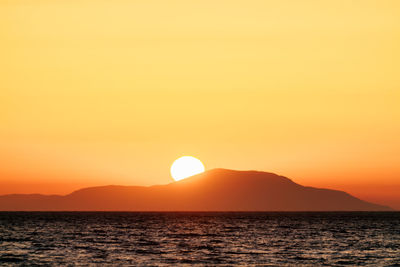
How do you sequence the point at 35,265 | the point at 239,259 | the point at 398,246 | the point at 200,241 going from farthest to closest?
the point at 200,241
the point at 398,246
the point at 239,259
the point at 35,265

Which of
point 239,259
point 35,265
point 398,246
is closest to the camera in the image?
point 35,265

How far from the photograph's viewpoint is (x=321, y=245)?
8494 cm

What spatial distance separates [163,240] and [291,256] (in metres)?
29.5

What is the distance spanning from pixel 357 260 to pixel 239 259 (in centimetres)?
1264

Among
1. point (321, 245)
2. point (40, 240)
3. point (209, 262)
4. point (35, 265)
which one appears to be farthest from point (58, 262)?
point (321, 245)

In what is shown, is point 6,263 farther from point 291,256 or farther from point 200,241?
point 200,241

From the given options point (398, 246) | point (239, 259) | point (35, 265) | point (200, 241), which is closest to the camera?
point (35, 265)

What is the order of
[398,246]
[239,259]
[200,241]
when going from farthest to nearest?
[200,241] < [398,246] < [239,259]

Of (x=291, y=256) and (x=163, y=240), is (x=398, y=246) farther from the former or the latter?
(x=163, y=240)

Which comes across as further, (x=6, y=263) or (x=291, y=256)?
(x=291, y=256)

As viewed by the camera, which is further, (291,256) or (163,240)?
(163,240)

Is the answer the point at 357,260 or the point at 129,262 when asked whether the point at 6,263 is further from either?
the point at 357,260

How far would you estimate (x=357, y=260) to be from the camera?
219 feet

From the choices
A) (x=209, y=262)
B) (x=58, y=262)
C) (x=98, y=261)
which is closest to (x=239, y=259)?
(x=209, y=262)
